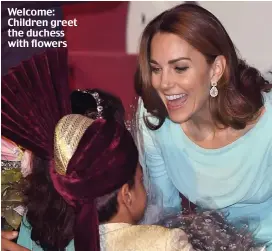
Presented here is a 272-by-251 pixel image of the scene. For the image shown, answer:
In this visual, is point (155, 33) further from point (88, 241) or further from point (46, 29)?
point (88, 241)

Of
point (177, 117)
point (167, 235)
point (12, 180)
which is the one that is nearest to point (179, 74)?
point (177, 117)

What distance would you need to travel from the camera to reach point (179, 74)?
1.34 meters

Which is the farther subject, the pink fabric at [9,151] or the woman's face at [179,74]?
the pink fabric at [9,151]

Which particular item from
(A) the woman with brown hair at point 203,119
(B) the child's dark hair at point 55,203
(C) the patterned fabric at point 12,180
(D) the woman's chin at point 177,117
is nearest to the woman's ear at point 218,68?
(A) the woman with brown hair at point 203,119

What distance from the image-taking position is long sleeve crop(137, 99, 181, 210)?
4.62 feet

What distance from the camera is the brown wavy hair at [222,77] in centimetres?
132

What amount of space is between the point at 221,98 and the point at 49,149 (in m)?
0.43

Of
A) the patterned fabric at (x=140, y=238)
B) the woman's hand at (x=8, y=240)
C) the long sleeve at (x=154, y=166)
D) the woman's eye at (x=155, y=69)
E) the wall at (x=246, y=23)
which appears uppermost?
the wall at (x=246, y=23)

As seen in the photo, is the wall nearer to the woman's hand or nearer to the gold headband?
the gold headband

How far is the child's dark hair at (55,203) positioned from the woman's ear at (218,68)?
9.2 inches

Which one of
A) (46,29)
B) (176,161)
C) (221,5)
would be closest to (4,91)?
(46,29)

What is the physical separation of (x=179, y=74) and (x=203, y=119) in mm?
135

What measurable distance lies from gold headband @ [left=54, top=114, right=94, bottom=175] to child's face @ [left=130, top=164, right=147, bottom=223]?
0.17m

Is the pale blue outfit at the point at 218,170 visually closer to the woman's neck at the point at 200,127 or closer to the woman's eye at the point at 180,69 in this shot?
the woman's neck at the point at 200,127
